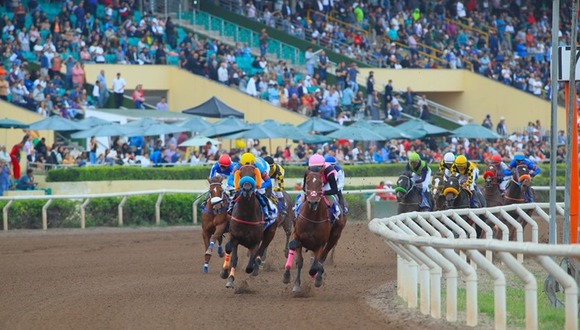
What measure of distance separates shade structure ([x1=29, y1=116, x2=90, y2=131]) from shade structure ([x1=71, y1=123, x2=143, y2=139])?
0.22 metres

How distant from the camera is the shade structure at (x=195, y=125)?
25.7 m

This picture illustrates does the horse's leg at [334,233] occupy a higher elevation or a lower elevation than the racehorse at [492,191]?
lower

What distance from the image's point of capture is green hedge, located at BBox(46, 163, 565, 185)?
75.9 ft

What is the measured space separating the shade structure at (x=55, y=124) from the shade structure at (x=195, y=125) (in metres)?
2.60

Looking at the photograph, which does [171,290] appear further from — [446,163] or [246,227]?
[446,163]

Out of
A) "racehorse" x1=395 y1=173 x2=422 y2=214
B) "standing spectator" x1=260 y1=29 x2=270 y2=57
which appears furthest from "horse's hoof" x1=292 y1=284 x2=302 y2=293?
"standing spectator" x1=260 y1=29 x2=270 y2=57

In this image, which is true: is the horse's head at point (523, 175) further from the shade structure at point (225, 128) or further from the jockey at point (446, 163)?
the shade structure at point (225, 128)

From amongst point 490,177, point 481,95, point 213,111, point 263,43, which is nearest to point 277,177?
point 490,177

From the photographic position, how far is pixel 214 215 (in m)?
14.2

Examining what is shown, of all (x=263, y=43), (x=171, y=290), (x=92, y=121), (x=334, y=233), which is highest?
(x=263, y=43)

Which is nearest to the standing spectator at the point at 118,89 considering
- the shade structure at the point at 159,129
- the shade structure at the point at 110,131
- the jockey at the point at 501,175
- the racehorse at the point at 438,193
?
the shade structure at the point at 159,129

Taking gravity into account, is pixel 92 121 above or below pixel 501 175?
above

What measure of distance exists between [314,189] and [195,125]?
14.5 m

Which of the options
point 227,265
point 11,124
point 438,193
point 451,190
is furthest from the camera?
point 11,124
